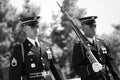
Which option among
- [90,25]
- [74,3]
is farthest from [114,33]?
[90,25]

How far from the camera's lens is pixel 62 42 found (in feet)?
141

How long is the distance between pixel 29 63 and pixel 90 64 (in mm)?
1474

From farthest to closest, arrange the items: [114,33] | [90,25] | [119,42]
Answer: [114,33], [119,42], [90,25]

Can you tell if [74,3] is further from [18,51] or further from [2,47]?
[18,51]

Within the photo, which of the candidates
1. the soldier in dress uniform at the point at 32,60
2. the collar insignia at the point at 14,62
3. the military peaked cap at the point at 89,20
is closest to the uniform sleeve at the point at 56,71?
the soldier in dress uniform at the point at 32,60

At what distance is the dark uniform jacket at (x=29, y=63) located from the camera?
6.19 meters

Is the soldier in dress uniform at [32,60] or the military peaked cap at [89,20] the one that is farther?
the military peaked cap at [89,20]

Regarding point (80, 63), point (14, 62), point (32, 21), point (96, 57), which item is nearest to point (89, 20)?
point (96, 57)

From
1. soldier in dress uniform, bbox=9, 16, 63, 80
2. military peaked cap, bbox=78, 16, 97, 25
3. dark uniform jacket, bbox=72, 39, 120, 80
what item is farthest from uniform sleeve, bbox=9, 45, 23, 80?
military peaked cap, bbox=78, 16, 97, 25

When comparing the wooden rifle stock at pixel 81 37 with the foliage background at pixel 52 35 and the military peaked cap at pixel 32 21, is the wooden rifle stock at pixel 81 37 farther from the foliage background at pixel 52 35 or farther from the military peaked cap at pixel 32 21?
the foliage background at pixel 52 35

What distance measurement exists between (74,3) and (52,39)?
7.04m

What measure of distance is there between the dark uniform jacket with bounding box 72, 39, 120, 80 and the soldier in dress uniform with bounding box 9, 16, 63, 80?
2.12 feet

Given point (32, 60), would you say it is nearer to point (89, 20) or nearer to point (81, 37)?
point (81, 37)

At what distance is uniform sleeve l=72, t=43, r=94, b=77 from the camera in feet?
21.9
